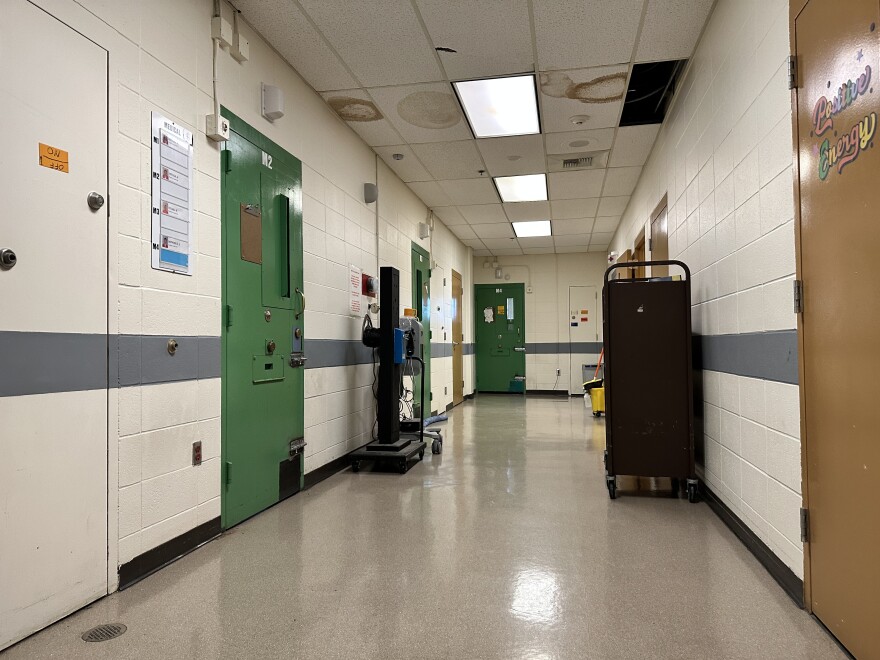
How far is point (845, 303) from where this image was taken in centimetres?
171

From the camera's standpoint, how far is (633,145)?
17.4ft

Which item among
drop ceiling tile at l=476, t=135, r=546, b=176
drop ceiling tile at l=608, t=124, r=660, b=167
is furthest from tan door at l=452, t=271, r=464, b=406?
drop ceiling tile at l=608, t=124, r=660, b=167

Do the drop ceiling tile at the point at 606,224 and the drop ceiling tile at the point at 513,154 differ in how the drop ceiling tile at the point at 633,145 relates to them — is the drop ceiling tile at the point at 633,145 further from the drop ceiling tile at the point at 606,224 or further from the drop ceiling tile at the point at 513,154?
the drop ceiling tile at the point at 606,224

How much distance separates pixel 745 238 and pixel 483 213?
5402 millimetres

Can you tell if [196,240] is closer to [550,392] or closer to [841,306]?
[841,306]

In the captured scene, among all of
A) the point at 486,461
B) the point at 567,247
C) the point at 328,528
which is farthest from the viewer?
the point at 567,247

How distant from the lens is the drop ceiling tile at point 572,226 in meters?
8.51

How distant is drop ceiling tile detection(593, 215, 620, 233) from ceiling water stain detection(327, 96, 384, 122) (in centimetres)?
477

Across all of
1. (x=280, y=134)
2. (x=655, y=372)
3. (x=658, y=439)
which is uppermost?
(x=280, y=134)

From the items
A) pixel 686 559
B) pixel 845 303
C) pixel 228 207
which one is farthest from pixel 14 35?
pixel 686 559

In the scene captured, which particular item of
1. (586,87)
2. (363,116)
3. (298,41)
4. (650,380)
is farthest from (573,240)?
(298,41)

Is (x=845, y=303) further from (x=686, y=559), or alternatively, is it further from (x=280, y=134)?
(x=280, y=134)

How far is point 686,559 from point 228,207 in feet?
9.52

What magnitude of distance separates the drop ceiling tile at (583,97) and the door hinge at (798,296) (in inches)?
91.3
